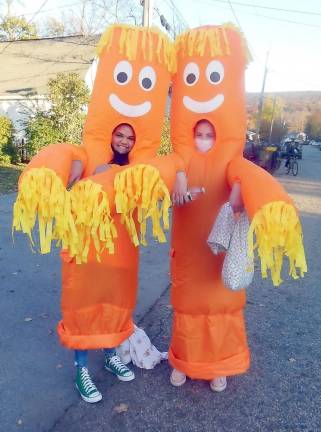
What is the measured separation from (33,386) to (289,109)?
15744cm

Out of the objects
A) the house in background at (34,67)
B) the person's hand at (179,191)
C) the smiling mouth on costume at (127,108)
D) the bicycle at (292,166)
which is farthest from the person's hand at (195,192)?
the bicycle at (292,166)

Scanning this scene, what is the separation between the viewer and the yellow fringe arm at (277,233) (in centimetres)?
183

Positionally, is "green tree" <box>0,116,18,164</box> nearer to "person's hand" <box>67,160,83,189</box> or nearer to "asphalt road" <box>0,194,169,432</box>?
"asphalt road" <box>0,194,169,432</box>

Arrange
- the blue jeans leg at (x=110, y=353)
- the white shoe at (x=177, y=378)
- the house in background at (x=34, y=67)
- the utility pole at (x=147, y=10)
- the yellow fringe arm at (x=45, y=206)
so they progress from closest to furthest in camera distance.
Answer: the yellow fringe arm at (x=45, y=206)
the white shoe at (x=177, y=378)
the blue jeans leg at (x=110, y=353)
the utility pole at (x=147, y=10)
the house in background at (x=34, y=67)

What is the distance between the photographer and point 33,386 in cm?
264

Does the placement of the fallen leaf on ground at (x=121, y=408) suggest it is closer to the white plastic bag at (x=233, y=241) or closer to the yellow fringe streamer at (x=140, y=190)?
the white plastic bag at (x=233, y=241)

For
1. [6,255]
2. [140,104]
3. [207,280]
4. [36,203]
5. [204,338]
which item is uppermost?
[140,104]

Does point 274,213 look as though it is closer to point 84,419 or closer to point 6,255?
point 84,419

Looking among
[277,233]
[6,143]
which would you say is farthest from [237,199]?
[6,143]

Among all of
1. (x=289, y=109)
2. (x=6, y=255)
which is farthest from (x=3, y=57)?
(x=289, y=109)

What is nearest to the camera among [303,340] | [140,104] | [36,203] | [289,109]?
[36,203]

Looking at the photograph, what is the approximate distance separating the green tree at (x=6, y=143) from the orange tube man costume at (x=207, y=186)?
35.6ft

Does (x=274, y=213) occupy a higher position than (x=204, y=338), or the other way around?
(x=274, y=213)

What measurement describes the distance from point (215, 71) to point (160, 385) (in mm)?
1954
